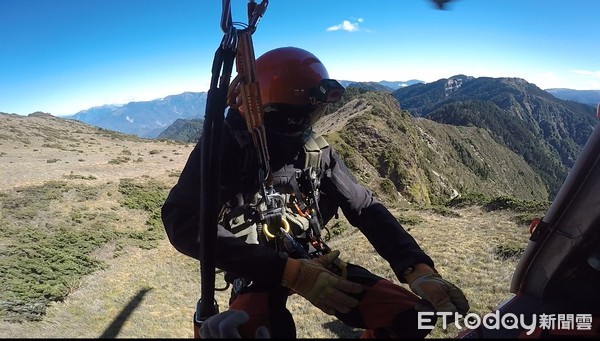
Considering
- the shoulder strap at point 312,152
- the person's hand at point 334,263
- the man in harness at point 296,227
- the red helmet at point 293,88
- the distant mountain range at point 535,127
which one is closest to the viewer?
the man in harness at point 296,227

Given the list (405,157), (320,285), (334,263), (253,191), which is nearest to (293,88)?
(253,191)

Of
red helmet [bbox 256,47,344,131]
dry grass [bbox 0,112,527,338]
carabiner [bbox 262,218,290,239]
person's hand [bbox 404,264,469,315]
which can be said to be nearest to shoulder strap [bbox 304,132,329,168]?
red helmet [bbox 256,47,344,131]

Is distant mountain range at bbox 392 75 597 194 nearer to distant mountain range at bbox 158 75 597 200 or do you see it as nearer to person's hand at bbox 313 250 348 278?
distant mountain range at bbox 158 75 597 200

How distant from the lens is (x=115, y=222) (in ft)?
49.3

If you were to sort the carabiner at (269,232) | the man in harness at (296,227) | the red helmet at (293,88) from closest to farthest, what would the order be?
the man in harness at (296,227), the carabiner at (269,232), the red helmet at (293,88)

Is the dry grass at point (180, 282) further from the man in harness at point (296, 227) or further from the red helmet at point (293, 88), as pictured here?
the red helmet at point (293, 88)

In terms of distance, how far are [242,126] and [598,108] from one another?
242 cm

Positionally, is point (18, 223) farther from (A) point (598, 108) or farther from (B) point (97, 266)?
(A) point (598, 108)

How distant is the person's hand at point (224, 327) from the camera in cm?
180

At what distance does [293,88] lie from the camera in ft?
10.2

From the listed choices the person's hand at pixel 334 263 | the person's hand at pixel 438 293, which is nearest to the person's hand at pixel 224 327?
the person's hand at pixel 334 263

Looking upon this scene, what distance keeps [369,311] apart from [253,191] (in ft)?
4.37

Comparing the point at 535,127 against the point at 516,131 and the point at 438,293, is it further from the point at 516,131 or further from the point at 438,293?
the point at 438,293

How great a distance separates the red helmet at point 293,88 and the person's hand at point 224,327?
1786mm
